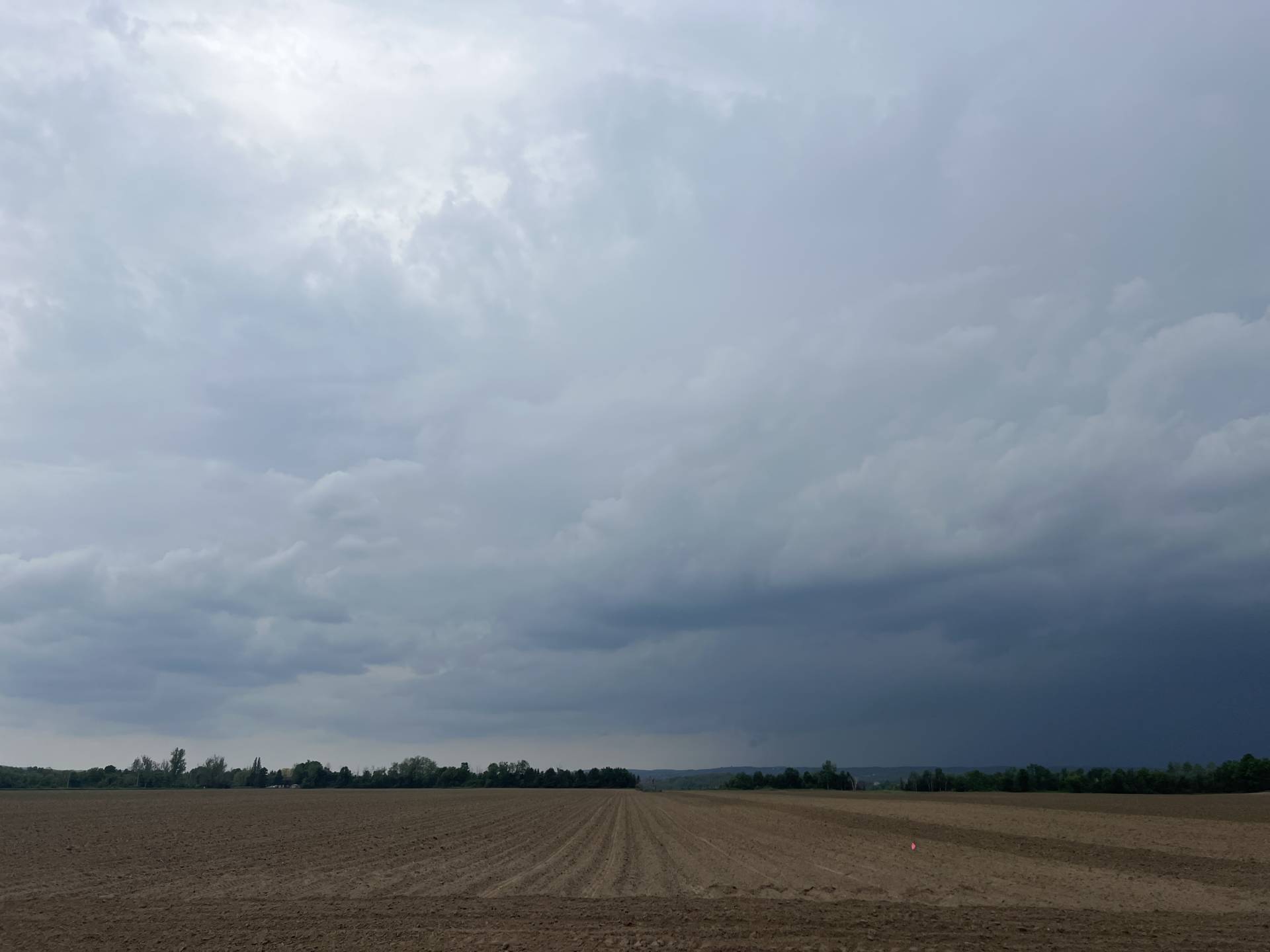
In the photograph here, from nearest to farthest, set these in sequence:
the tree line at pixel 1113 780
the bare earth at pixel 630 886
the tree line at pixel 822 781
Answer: the bare earth at pixel 630 886, the tree line at pixel 1113 780, the tree line at pixel 822 781

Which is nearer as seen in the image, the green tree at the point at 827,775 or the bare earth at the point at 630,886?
the bare earth at the point at 630,886

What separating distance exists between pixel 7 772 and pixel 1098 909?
590 ft

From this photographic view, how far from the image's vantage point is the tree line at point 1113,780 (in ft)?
401

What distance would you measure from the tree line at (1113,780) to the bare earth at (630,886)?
93340mm

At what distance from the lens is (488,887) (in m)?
22.2

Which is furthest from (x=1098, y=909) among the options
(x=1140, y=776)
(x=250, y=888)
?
(x=1140, y=776)

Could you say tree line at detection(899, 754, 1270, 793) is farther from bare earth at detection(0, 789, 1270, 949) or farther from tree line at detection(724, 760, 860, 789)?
bare earth at detection(0, 789, 1270, 949)

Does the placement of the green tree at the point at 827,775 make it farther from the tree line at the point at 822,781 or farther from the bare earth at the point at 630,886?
the bare earth at the point at 630,886

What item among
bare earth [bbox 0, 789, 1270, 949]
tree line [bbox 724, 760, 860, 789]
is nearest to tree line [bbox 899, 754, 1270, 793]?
tree line [bbox 724, 760, 860, 789]

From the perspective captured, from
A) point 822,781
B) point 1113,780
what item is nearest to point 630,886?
point 1113,780

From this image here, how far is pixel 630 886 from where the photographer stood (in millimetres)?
22453

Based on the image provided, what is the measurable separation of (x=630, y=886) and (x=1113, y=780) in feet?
465

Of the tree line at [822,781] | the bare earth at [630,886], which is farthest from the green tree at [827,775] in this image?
the bare earth at [630,886]

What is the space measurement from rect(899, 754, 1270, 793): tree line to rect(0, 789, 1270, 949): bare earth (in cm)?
9334
